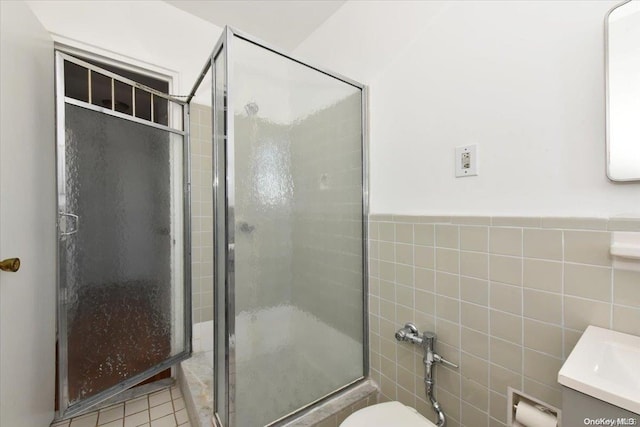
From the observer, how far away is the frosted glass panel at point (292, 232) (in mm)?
1029

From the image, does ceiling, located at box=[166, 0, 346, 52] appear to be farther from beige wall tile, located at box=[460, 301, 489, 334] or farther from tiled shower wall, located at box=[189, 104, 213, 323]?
beige wall tile, located at box=[460, 301, 489, 334]

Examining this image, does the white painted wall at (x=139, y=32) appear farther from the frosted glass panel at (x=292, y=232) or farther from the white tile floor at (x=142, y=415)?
the white tile floor at (x=142, y=415)

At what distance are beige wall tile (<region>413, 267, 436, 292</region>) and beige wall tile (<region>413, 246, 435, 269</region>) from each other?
2 centimetres

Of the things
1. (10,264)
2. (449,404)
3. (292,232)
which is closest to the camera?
(10,264)

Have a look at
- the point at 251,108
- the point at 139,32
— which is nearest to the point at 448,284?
the point at 251,108

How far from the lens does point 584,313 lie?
779 mm

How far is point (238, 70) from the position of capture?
100cm

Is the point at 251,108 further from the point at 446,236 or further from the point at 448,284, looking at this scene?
the point at 448,284

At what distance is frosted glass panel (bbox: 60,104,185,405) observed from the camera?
4.09 ft

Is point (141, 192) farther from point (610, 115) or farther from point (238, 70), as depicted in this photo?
point (610, 115)

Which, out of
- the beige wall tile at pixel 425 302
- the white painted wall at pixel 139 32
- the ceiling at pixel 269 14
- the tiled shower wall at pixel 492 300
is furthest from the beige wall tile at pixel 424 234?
the white painted wall at pixel 139 32

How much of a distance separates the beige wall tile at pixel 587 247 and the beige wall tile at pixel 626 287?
0.13 ft

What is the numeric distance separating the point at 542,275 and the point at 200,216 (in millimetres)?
1803

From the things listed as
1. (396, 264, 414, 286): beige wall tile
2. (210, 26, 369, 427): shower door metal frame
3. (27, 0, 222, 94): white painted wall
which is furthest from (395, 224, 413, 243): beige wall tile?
(27, 0, 222, 94): white painted wall
